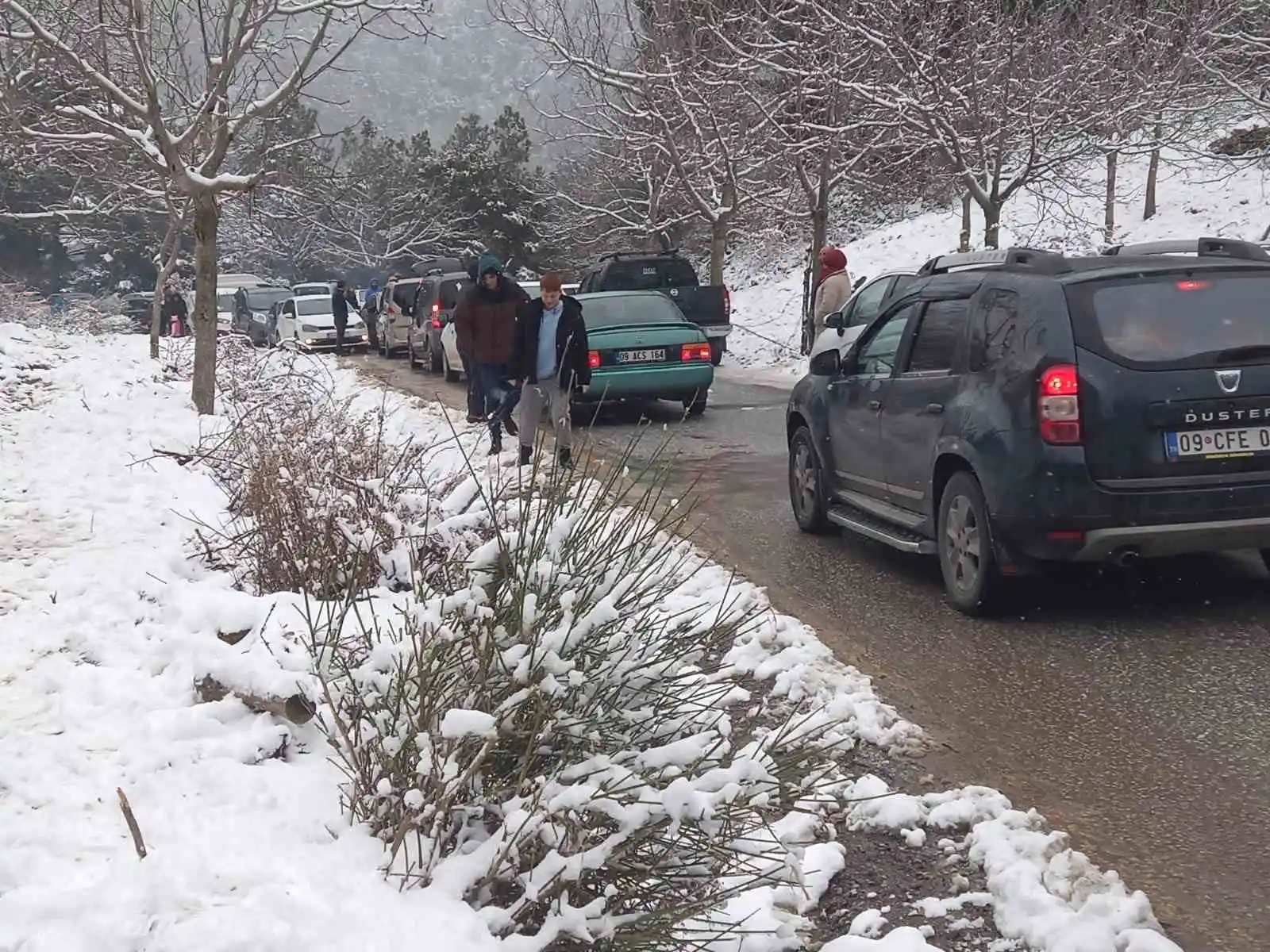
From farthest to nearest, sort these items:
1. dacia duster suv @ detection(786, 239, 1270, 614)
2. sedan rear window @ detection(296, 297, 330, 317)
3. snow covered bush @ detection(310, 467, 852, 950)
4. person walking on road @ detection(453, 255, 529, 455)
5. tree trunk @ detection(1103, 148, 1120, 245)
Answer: sedan rear window @ detection(296, 297, 330, 317) < tree trunk @ detection(1103, 148, 1120, 245) < person walking on road @ detection(453, 255, 529, 455) < dacia duster suv @ detection(786, 239, 1270, 614) < snow covered bush @ detection(310, 467, 852, 950)

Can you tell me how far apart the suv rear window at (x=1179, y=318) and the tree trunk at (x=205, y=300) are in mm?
10160

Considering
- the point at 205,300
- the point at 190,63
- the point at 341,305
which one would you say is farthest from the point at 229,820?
the point at 341,305

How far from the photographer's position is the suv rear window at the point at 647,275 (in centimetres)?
2164

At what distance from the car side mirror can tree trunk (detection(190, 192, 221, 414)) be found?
7.73 m

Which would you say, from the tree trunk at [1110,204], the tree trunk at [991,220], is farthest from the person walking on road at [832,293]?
the tree trunk at [1110,204]

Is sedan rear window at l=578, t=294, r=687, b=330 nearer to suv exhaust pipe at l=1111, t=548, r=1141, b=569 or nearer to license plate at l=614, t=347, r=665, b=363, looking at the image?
license plate at l=614, t=347, r=665, b=363

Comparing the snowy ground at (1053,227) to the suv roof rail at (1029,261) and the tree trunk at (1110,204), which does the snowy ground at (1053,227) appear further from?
the suv roof rail at (1029,261)

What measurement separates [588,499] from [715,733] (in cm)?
89

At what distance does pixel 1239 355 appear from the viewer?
19.2 ft

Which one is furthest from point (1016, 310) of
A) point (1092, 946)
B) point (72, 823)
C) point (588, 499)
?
point (72, 823)

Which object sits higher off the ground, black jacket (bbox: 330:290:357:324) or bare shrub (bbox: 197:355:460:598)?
black jacket (bbox: 330:290:357:324)

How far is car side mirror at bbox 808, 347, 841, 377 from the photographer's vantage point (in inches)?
324

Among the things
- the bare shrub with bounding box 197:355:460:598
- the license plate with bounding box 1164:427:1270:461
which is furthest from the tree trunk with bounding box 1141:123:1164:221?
the bare shrub with bounding box 197:355:460:598

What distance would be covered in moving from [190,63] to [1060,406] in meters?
13.4
